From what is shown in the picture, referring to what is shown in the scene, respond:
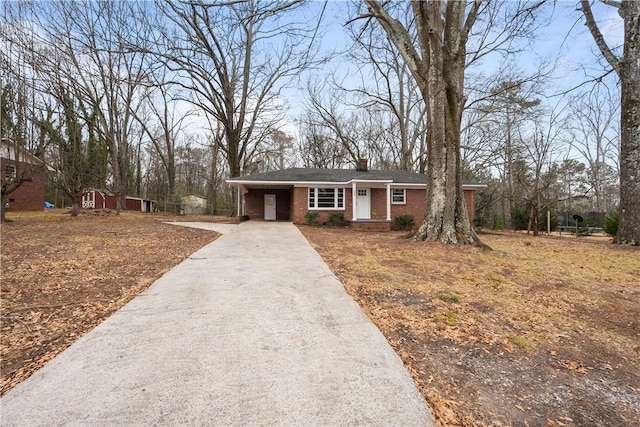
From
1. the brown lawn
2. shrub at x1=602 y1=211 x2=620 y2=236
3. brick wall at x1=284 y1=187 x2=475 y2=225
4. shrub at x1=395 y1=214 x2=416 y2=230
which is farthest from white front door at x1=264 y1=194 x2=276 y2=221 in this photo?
shrub at x1=602 y1=211 x2=620 y2=236

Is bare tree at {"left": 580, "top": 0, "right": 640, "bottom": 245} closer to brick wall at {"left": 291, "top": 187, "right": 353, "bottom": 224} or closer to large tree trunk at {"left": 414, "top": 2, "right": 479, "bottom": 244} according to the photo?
large tree trunk at {"left": 414, "top": 2, "right": 479, "bottom": 244}

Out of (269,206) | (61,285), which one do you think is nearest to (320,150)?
(269,206)

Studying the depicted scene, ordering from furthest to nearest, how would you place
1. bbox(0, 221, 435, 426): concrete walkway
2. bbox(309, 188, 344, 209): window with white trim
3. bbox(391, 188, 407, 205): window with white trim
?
bbox(391, 188, 407, 205): window with white trim
bbox(309, 188, 344, 209): window with white trim
bbox(0, 221, 435, 426): concrete walkway

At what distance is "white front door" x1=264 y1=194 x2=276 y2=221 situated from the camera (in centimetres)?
2048

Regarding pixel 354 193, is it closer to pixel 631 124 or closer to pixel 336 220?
pixel 336 220

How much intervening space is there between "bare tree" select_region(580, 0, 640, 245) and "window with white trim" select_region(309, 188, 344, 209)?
11.7 meters

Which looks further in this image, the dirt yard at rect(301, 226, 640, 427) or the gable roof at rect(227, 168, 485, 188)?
the gable roof at rect(227, 168, 485, 188)

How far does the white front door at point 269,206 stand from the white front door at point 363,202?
5485 mm

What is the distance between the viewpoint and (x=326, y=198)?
1827 cm

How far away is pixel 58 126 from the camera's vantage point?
1582 cm

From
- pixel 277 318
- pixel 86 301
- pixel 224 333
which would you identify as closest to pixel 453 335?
pixel 277 318

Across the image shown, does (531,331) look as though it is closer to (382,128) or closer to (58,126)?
(58,126)

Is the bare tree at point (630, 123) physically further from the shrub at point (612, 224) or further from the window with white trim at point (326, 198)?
the window with white trim at point (326, 198)

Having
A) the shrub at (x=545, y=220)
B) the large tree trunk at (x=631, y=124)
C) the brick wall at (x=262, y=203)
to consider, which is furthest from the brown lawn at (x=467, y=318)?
the shrub at (x=545, y=220)
